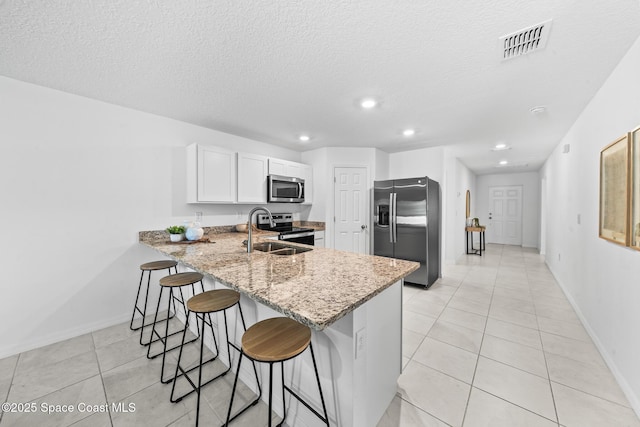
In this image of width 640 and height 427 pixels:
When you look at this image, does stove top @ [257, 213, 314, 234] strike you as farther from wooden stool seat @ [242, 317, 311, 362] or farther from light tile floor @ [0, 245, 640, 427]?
wooden stool seat @ [242, 317, 311, 362]

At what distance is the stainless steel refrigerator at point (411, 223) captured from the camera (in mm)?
3666

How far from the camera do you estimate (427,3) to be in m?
1.29

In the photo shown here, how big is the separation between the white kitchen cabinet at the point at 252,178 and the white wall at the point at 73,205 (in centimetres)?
80

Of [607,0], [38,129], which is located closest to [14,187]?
[38,129]

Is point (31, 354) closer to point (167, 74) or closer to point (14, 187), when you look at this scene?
point (14, 187)

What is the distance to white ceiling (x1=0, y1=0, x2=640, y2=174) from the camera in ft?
4.44

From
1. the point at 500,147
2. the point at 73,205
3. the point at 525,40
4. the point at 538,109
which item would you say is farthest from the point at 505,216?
the point at 73,205

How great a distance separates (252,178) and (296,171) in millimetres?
922

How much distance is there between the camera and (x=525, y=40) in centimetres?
156

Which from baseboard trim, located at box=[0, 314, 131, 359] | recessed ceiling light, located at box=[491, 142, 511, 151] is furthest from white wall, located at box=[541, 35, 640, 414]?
baseboard trim, located at box=[0, 314, 131, 359]

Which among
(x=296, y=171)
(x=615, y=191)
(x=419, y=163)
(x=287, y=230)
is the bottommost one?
(x=287, y=230)

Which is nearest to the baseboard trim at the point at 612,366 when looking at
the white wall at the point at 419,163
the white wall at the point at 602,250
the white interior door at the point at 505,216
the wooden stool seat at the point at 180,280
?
the white wall at the point at 602,250

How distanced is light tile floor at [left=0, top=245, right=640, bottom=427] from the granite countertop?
0.89 m

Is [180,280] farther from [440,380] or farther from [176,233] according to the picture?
[440,380]
